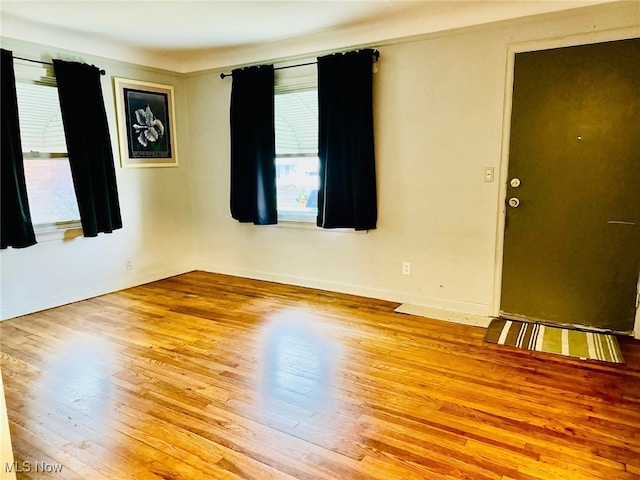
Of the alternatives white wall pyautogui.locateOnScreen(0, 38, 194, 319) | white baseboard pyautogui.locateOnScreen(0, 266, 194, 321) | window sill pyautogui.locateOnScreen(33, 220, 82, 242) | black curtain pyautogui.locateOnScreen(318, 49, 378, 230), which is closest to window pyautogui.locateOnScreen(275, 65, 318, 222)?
black curtain pyautogui.locateOnScreen(318, 49, 378, 230)

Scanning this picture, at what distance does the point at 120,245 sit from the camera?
4.33 meters

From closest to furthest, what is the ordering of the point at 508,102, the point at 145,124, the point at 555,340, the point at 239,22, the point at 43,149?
the point at 555,340 → the point at 508,102 → the point at 239,22 → the point at 43,149 → the point at 145,124

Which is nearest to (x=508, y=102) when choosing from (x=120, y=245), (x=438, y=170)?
(x=438, y=170)

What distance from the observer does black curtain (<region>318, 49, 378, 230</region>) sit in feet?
11.9

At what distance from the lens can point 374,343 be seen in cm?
299

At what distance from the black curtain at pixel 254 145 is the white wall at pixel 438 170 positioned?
0.53 metres

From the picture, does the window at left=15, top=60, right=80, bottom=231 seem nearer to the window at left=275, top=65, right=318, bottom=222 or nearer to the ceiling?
the ceiling

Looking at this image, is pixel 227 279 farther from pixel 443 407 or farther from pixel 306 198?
pixel 443 407

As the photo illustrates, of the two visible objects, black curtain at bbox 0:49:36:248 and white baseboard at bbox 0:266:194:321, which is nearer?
black curtain at bbox 0:49:36:248

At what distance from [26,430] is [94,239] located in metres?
2.39

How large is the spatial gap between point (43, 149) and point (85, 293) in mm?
1371

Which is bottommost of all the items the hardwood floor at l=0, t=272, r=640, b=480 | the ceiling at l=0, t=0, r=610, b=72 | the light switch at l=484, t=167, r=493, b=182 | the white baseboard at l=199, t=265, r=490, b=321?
the hardwood floor at l=0, t=272, r=640, b=480

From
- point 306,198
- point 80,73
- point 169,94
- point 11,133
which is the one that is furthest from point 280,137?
point 11,133

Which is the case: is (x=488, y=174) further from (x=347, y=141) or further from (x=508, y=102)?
(x=347, y=141)
